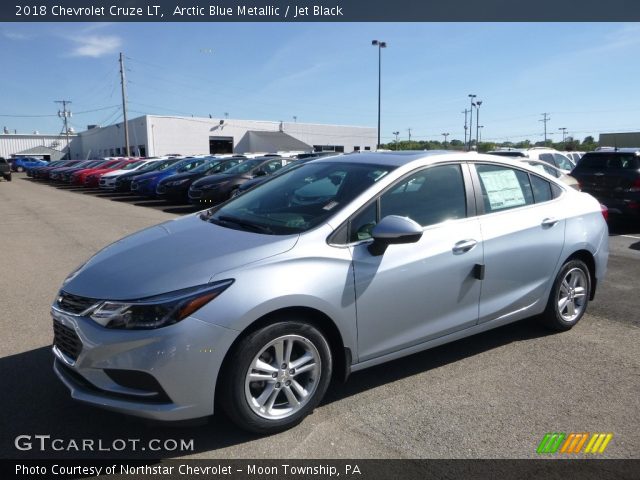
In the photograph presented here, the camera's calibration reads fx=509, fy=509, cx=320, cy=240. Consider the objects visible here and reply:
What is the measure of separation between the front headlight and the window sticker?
246 centimetres

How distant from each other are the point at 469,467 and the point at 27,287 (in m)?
5.66

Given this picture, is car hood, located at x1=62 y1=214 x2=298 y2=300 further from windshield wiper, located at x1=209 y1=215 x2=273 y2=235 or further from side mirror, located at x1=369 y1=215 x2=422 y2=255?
side mirror, located at x1=369 y1=215 x2=422 y2=255

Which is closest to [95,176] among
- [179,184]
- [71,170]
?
[71,170]

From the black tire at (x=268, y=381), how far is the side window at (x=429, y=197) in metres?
1.03

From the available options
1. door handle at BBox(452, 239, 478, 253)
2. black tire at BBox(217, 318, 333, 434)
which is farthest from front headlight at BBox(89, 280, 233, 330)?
door handle at BBox(452, 239, 478, 253)

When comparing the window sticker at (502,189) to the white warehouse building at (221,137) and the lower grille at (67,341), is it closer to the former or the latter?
the lower grille at (67,341)

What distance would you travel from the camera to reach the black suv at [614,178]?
10.6 metres

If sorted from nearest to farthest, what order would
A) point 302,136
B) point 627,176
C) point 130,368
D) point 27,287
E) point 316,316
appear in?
point 130,368 < point 316,316 < point 27,287 < point 627,176 < point 302,136

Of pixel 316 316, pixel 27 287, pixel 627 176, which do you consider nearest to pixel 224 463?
pixel 316 316

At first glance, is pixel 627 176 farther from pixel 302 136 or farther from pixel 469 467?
pixel 302 136

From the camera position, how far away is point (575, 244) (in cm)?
460

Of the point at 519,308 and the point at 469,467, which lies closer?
the point at 469,467

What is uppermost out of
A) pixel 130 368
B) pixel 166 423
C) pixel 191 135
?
pixel 191 135

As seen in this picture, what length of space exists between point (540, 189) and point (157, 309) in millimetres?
3511
